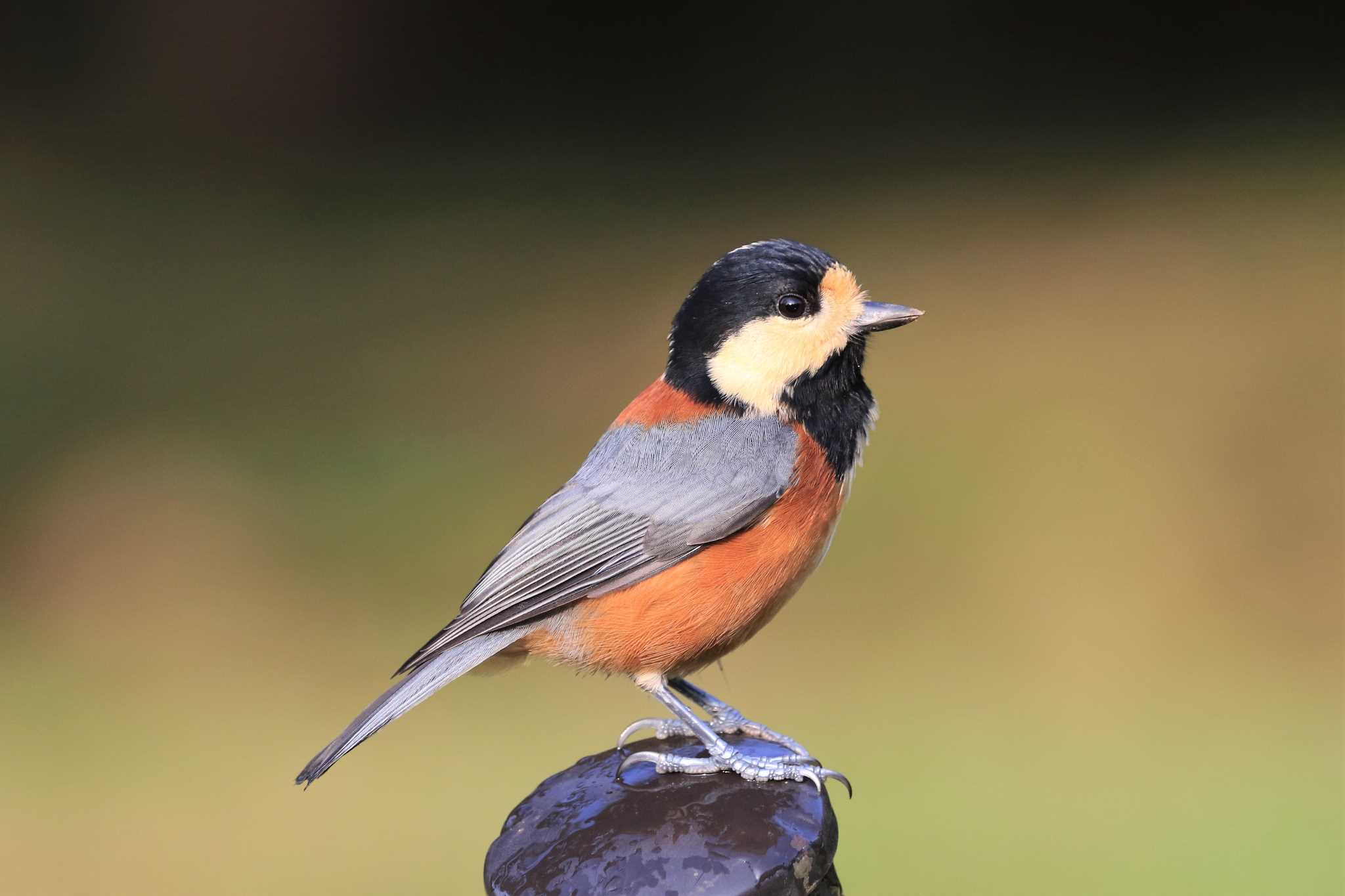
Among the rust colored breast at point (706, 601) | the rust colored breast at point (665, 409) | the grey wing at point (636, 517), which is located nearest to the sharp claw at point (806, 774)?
the rust colored breast at point (706, 601)

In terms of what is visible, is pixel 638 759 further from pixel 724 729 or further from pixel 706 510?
pixel 706 510

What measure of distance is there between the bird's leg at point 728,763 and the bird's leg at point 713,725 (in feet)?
0.15

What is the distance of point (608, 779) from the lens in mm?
1428

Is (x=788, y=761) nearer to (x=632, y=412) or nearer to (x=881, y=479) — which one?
(x=632, y=412)

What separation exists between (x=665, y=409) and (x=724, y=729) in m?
0.55

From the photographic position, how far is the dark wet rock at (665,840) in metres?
1.16

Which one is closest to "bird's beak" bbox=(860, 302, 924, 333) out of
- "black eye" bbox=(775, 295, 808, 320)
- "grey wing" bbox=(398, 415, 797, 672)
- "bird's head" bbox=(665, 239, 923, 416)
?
"bird's head" bbox=(665, 239, 923, 416)

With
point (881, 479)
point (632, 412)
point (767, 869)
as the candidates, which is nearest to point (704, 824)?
point (767, 869)

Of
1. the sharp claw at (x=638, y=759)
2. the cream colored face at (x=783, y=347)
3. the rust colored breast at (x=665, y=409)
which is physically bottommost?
the sharp claw at (x=638, y=759)

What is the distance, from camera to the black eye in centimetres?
188

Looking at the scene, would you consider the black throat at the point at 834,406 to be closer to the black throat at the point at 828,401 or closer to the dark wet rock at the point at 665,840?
the black throat at the point at 828,401

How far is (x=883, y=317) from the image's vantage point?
6.25ft

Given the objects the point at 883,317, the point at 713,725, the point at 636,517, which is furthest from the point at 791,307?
the point at 713,725

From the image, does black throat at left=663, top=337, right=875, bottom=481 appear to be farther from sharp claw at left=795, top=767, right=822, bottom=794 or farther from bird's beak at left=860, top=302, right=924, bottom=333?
sharp claw at left=795, top=767, right=822, bottom=794
